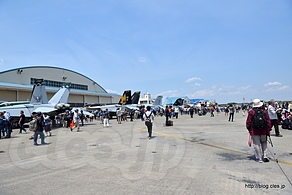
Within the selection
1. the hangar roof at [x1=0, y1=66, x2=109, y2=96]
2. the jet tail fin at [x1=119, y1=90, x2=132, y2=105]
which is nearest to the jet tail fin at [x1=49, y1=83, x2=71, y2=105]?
the jet tail fin at [x1=119, y1=90, x2=132, y2=105]

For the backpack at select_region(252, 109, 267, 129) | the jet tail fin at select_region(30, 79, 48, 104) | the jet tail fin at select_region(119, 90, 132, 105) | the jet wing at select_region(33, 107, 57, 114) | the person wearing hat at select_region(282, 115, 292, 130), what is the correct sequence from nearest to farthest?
the backpack at select_region(252, 109, 267, 129) → the person wearing hat at select_region(282, 115, 292, 130) → the jet wing at select_region(33, 107, 57, 114) → the jet tail fin at select_region(30, 79, 48, 104) → the jet tail fin at select_region(119, 90, 132, 105)

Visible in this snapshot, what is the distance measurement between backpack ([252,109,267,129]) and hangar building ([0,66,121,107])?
41032 mm

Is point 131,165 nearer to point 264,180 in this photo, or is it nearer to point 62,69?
point 264,180

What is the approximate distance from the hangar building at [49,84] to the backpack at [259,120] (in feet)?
135

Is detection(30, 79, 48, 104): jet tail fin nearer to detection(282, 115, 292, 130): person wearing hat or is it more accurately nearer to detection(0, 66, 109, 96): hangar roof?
detection(0, 66, 109, 96): hangar roof

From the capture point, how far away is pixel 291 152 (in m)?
6.72

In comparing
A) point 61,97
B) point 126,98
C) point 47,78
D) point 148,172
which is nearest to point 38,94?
point 61,97

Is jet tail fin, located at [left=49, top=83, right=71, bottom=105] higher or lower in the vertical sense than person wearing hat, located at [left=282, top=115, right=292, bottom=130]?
higher

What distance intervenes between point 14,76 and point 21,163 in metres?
41.3

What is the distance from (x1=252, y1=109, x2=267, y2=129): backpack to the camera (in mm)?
5777

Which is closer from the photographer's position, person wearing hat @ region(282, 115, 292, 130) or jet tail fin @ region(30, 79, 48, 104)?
person wearing hat @ region(282, 115, 292, 130)

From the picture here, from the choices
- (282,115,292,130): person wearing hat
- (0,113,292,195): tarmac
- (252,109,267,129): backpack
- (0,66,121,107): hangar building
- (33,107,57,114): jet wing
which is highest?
(0,66,121,107): hangar building

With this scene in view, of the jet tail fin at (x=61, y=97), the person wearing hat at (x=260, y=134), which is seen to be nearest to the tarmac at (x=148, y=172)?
the person wearing hat at (x=260, y=134)

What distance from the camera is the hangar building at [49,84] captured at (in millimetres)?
38344
